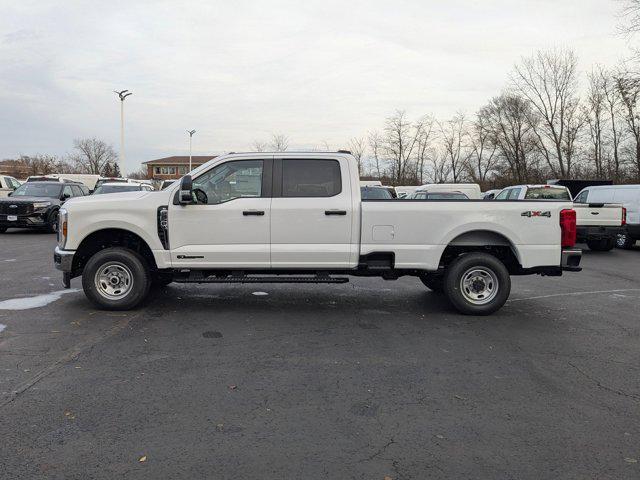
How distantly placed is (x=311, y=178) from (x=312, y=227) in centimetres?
67

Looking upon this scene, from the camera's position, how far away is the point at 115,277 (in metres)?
7.13

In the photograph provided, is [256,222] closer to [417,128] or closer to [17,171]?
[417,128]

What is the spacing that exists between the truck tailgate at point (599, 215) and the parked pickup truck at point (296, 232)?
8692 millimetres

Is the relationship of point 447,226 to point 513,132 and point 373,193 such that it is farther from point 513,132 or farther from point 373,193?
point 513,132

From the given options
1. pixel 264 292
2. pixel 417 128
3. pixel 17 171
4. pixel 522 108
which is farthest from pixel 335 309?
pixel 17 171

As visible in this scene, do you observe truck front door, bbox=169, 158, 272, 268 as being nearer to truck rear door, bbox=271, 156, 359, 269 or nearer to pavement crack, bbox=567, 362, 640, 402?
truck rear door, bbox=271, 156, 359, 269

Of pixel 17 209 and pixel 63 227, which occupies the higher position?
pixel 17 209

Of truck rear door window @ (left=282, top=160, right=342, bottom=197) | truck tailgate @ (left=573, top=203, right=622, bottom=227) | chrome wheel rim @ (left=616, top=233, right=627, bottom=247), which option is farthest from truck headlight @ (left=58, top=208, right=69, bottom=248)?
chrome wheel rim @ (left=616, top=233, right=627, bottom=247)

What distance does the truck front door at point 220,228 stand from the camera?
22.8 feet

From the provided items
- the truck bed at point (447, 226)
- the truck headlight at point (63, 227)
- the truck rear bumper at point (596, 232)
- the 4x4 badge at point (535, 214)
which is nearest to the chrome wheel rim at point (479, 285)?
the truck bed at point (447, 226)

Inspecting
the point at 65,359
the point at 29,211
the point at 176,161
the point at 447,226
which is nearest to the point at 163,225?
the point at 65,359

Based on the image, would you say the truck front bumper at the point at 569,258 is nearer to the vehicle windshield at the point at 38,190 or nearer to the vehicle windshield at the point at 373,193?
the vehicle windshield at the point at 373,193

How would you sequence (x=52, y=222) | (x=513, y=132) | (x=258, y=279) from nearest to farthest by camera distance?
(x=258, y=279) → (x=52, y=222) → (x=513, y=132)

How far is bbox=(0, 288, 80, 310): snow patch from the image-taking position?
723 cm
